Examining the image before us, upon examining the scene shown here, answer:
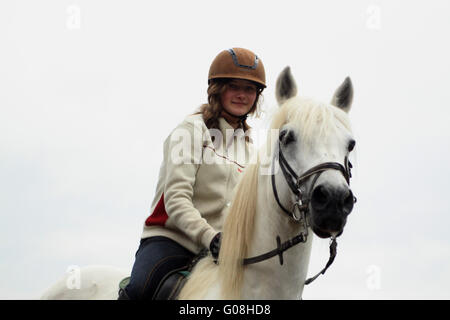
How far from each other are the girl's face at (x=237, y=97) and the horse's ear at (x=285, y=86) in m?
1.02

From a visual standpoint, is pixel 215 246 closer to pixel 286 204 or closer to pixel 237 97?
pixel 286 204

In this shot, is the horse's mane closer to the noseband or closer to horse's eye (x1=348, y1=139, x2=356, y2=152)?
the noseband

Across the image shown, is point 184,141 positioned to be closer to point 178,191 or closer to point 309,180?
point 178,191

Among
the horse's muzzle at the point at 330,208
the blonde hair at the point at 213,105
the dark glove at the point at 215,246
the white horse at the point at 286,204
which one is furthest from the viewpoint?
the blonde hair at the point at 213,105

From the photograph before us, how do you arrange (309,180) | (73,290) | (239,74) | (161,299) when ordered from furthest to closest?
(73,290), (239,74), (161,299), (309,180)

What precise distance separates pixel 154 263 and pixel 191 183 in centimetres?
79

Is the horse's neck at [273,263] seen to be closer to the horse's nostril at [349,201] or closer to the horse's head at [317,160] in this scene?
the horse's head at [317,160]

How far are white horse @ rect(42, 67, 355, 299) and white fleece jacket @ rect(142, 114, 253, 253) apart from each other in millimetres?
439

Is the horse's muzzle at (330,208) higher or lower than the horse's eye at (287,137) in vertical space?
lower

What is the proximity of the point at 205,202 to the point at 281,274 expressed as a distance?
1184 millimetres

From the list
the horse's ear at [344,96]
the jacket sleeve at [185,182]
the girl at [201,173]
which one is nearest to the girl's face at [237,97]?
the girl at [201,173]

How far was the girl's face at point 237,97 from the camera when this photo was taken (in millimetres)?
4996
